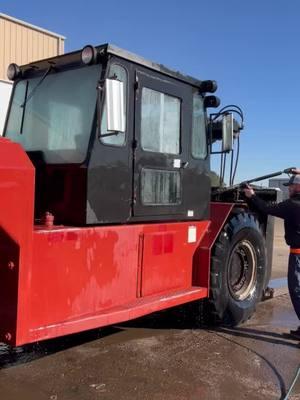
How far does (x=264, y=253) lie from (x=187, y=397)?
2.85 m

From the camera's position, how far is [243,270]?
6.23m

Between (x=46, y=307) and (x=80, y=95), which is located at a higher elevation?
(x=80, y=95)

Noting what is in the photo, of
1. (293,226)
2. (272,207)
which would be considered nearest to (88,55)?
(272,207)

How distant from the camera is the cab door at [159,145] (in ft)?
15.3

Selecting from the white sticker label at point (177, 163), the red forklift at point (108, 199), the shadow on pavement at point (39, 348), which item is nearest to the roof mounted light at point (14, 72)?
the red forklift at point (108, 199)

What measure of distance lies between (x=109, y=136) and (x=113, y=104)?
1.30 ft

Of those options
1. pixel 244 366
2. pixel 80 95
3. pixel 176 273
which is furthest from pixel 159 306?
pixel 80 95

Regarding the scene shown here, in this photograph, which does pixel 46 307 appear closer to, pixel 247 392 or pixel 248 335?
pixel 247 392

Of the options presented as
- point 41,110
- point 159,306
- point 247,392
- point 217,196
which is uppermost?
point 41,110

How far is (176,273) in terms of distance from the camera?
16.6 feet

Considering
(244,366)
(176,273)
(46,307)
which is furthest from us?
(176,273)

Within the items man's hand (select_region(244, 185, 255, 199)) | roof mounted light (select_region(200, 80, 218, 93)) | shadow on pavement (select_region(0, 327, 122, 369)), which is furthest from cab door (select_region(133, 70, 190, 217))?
shadow on pavement (select_region(0, 327, 122, 369))

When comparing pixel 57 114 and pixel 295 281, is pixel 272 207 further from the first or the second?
pixel 57 114

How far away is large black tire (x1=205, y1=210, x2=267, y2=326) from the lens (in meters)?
5.52
